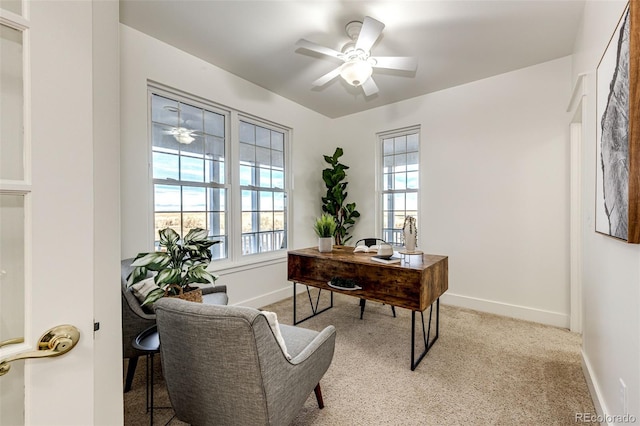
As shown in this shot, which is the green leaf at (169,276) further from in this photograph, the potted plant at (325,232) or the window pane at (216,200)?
the window pane at (216,200)

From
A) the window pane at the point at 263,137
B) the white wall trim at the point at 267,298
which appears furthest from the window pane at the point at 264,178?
the white wall trim at the point at 267,298

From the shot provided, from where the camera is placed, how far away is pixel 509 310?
3.18 meters

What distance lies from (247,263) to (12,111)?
2971 millimetres

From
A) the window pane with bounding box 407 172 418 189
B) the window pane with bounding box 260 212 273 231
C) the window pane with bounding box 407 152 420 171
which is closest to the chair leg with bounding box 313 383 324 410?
the window pane with bounding box 260 212 273 231

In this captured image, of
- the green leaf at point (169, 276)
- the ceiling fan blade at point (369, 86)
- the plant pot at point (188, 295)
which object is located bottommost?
the plant pot at point (188, 295)

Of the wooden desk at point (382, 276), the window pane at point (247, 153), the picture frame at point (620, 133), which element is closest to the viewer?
the picture frame at point (620, 133)

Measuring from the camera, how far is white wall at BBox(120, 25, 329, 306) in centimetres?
245

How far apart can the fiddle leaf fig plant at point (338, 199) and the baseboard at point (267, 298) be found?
1085 mm

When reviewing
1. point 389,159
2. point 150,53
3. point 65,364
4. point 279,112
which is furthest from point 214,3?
point 389,159

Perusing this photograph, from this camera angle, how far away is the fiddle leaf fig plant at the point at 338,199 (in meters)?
4.25

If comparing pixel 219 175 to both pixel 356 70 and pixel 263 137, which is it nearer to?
pixel 263 137

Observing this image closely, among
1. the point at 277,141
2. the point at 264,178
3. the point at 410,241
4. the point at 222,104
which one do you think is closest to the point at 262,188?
the point at 264,178

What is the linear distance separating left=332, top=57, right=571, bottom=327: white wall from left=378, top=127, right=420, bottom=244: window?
166 millimetres

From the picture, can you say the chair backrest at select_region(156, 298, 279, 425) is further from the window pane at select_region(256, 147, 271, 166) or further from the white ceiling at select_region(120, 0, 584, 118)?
the window pane at select_region(256, 147, 271, 166)
